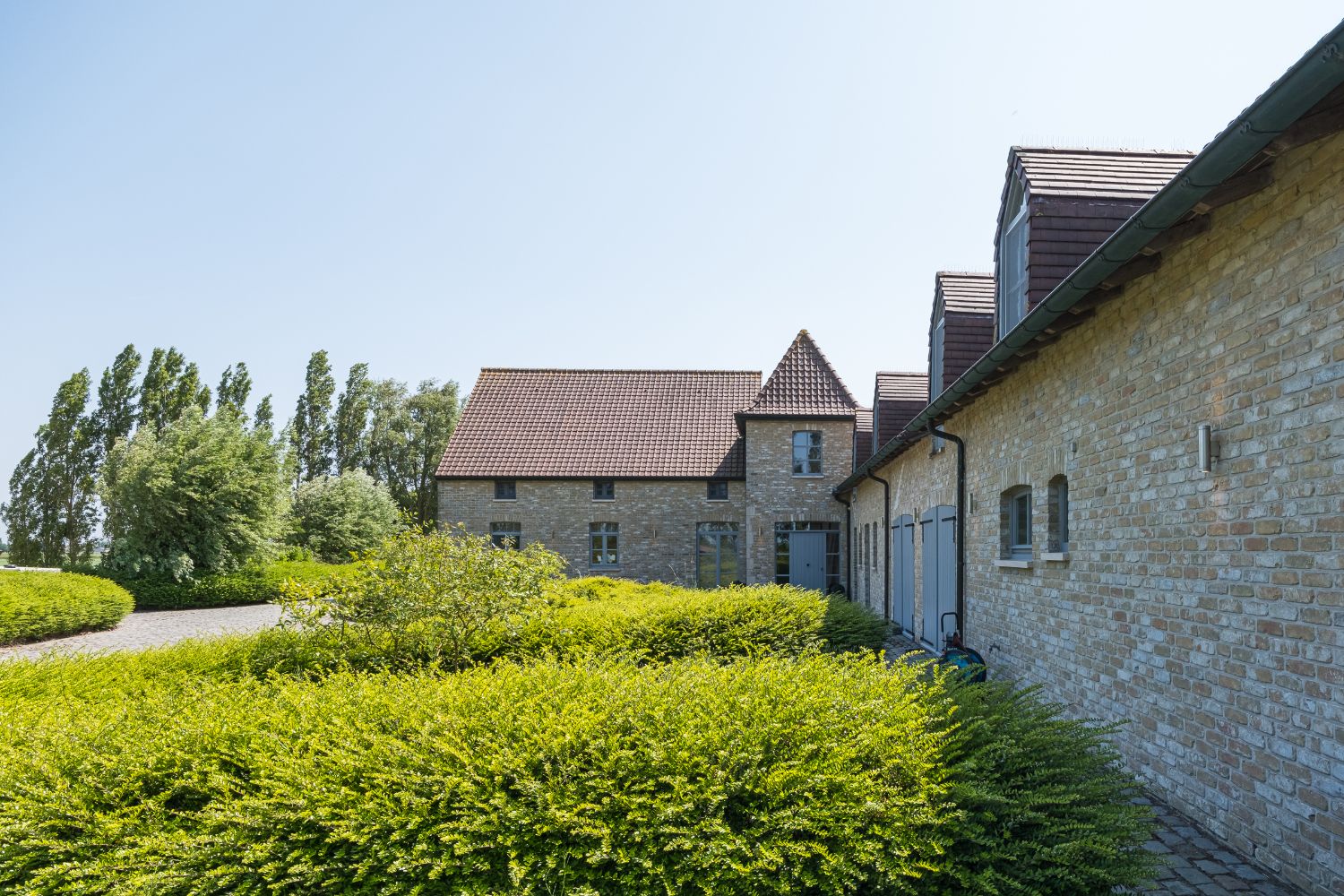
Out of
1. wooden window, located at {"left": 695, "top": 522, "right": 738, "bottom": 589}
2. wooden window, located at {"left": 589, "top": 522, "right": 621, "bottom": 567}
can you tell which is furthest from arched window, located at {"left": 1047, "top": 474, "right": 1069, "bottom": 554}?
wooden window, located at {"left": 589, "top": 522, "right": 621, "bottom": 567}

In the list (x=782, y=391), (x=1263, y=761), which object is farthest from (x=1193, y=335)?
(x=782, y=391)

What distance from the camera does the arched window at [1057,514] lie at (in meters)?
7.63

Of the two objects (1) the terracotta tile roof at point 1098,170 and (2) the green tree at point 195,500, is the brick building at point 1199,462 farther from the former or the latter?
(2) the green tree at point 195,500

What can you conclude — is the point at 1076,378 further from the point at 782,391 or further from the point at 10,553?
the point at 10,553

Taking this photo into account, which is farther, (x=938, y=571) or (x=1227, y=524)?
(x=938, y=571)

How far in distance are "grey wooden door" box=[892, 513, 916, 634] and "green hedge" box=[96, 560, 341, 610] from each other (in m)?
16.5

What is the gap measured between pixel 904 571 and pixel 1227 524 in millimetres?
10353

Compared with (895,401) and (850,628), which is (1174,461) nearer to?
(850,628)

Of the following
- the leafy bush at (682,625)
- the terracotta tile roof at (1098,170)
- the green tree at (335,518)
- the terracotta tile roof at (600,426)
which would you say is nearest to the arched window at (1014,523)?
the leafy bush at (682,625)

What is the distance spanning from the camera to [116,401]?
1537 inches

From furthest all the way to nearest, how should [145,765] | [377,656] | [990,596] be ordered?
1. [990,596]
2. [377,656]
3. [145,765]

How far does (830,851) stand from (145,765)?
3237 millimetres

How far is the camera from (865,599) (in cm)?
2028

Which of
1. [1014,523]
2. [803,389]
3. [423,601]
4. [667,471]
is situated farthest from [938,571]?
[667,471]
